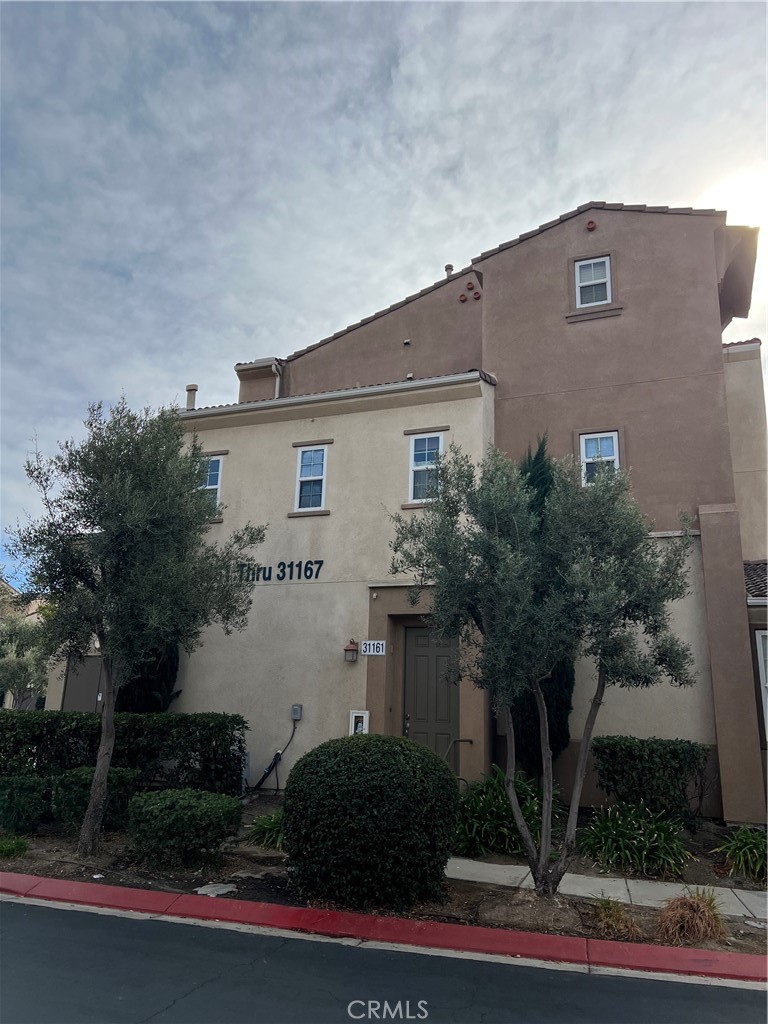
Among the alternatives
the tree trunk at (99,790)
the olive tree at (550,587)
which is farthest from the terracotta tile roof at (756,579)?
the tree trunk at (99,790)

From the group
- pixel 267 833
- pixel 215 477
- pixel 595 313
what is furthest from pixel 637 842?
pixel 215 477

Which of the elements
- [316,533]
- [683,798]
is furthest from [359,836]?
[316,533]

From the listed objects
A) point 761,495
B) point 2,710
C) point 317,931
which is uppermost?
point 761,495

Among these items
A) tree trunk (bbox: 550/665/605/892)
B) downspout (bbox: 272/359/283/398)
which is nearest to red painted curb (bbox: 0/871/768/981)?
tree trunk (bbox: 550/665/605/892)

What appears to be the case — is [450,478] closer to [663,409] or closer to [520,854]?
[520,854]

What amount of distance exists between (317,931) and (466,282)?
43.4ft

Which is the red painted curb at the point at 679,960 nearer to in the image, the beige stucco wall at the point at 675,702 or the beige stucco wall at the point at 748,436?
the beige stucco wall at the point at 675,702

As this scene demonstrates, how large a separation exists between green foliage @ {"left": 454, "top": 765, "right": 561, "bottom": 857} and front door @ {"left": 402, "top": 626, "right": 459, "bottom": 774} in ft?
4.71

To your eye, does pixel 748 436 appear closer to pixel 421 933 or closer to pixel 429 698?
pixel 429 698

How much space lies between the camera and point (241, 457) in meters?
14.2

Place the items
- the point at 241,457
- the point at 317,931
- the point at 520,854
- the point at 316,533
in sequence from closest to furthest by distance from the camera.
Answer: the point at 317,931, the point at 520,854, the point at 316,533, the point at 241,457

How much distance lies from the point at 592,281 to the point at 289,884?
11.0 meters

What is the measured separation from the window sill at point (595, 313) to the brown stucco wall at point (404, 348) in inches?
97.2

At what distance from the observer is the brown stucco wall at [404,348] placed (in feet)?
51.7
